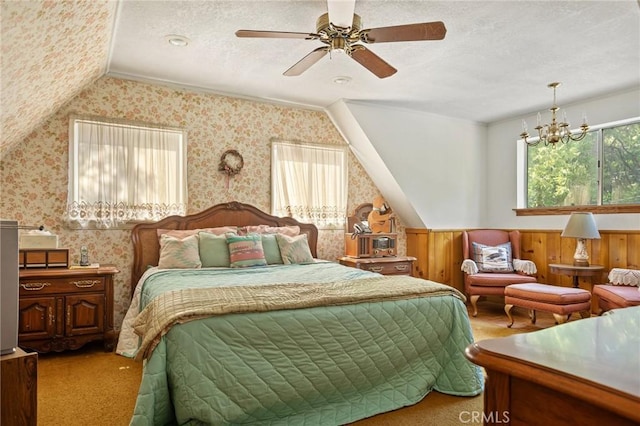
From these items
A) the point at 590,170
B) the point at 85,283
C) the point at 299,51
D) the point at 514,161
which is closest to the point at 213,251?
the point at 85,283

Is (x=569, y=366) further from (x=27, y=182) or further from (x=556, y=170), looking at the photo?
(x=556, y=170)

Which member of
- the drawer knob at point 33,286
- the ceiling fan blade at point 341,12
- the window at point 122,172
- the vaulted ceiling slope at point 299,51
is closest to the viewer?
the ceiling fan blade at point 341,12

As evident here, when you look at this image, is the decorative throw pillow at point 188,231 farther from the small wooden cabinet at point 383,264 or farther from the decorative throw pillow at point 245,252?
the small wooden cabinet at point 383,264

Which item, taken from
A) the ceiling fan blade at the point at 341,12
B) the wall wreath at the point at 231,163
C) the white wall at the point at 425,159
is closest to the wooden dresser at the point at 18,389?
the ceiling fan blade at the point at 341,12

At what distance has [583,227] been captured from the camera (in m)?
4.02

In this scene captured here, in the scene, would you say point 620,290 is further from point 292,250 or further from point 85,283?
point 85,283

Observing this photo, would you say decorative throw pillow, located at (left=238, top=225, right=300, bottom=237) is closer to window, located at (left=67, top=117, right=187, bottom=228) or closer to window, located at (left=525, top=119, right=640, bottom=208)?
window, located at (left=67, top=117, right=187, bottom=228)

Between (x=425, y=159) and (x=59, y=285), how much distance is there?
13.4 feet

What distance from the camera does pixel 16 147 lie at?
10.9 feet

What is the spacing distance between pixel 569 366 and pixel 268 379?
1.58 meters

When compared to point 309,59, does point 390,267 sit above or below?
below

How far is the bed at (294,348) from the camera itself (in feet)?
6.07

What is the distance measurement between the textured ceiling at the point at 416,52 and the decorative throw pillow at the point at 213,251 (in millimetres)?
1538

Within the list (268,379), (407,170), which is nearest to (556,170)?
(407,170)
